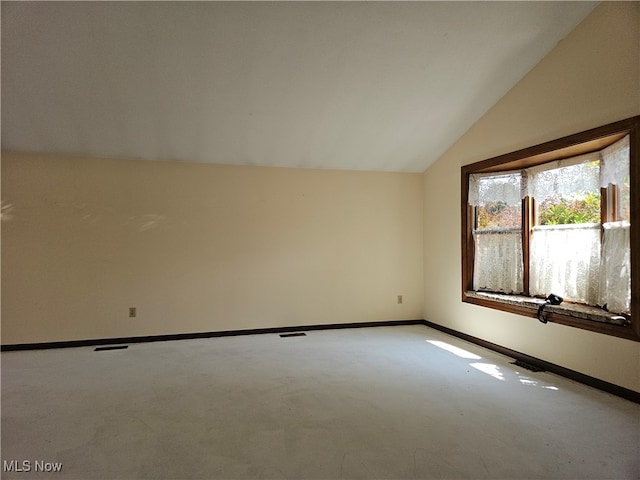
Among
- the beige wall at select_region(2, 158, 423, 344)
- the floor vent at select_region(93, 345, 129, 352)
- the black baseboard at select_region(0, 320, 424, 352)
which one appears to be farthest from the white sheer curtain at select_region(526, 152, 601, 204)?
the floor vent at select_region(93, 345, 129, 352)

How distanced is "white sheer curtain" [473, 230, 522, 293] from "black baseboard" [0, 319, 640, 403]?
63 cm

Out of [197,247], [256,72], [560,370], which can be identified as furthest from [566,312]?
[197,247]

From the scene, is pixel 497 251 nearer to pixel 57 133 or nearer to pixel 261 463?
pixel 261 463

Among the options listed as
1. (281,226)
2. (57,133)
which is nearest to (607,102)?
(281,226)

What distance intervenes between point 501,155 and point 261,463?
11.2 feet

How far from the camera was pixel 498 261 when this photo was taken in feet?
13.5

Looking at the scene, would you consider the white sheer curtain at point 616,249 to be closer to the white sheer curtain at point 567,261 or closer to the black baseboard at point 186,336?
the white sheer curtain at point 567,261

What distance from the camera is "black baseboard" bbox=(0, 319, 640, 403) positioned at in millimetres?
2763

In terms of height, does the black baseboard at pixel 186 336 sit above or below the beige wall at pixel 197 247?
below

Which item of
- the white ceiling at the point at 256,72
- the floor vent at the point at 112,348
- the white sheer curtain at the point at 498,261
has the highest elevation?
the white ceiling at the point at 256,72

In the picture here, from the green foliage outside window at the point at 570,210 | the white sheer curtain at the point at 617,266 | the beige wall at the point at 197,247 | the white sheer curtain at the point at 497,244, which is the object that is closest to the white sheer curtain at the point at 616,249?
the white sheer curtain at the point at 617,266

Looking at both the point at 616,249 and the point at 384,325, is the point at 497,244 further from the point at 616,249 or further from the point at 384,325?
the point at 384,325

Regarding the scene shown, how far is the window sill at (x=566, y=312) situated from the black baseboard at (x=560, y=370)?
1.22 feet

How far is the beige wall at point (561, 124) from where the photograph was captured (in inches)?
104
